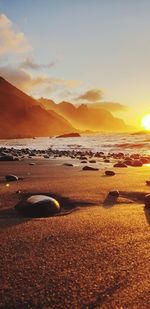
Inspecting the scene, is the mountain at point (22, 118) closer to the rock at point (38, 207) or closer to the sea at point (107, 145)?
the sea at point (107, 145)

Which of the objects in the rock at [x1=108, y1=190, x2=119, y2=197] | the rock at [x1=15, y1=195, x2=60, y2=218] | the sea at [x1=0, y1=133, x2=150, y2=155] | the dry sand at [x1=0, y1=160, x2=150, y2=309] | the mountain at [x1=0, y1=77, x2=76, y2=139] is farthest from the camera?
the mountain at [x1=0, y1=77, x2=76, y2=139]

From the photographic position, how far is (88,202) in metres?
4.71

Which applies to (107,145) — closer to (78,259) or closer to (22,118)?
(78,259)

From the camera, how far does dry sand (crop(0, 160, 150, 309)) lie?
2059 millimetres

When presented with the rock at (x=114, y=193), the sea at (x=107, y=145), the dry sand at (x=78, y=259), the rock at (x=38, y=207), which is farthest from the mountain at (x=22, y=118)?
the dry sand at (x=78, y=259)

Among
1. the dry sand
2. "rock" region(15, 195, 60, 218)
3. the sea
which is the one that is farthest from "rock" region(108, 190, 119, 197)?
the sea

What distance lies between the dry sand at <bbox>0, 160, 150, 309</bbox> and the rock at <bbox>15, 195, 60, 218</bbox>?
0.38ft

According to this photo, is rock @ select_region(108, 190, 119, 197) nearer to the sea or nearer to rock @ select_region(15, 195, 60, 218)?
rock @ select_region(15, 195, 60, 218)

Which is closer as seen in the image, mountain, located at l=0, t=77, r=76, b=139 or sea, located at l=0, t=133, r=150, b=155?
sea, located at l=0, t=133, r=150, b=155

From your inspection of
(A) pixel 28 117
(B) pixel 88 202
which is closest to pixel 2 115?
(A) pixel 28 117

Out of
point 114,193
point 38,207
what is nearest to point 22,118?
point 114,193

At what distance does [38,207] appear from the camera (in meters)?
3.89

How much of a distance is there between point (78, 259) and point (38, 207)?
137 cm

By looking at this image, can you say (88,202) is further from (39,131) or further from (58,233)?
(39,131)
